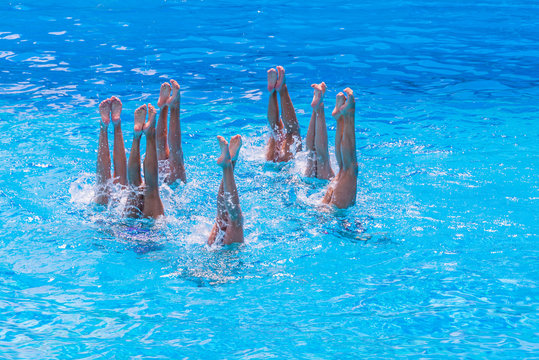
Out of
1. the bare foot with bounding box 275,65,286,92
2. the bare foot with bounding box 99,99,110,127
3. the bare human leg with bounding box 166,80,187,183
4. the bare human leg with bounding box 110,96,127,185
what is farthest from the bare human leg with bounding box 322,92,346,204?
the bare foot with bounding box 99,99,110,127

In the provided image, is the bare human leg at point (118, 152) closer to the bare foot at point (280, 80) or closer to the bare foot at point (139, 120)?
the bare foot at point (139, 120)

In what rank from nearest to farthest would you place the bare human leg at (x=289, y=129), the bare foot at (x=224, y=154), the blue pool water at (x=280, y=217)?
the blue pool water at (x=280, y=217), the bare foot at (x=224, y=154), the bare human leg at (x=289, y=129)

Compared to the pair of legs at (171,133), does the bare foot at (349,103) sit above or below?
above

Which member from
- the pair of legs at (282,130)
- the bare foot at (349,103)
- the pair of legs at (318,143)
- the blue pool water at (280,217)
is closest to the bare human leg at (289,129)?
the pair of legs at (282,130)

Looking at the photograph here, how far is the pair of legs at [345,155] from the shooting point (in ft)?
17.7

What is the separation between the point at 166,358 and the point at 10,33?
10565 mm

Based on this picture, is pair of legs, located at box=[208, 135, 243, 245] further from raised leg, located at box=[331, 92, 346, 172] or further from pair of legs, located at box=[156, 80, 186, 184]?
pair of legs, located at box=[156, 80, 186, 184]

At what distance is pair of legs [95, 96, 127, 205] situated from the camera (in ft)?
18.2

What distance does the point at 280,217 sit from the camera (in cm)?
579

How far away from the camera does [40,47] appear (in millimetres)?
11625

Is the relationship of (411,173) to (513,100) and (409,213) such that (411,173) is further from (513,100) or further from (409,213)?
(513,100)

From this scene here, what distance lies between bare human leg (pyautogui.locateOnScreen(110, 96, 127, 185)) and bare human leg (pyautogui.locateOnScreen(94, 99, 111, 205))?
0.23 ft

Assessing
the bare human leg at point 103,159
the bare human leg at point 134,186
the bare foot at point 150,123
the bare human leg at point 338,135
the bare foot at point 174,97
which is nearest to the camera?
the bare foot at point 150,123

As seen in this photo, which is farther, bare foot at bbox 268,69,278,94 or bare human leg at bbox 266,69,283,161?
bare human leg at bbox 266,69,283,161
